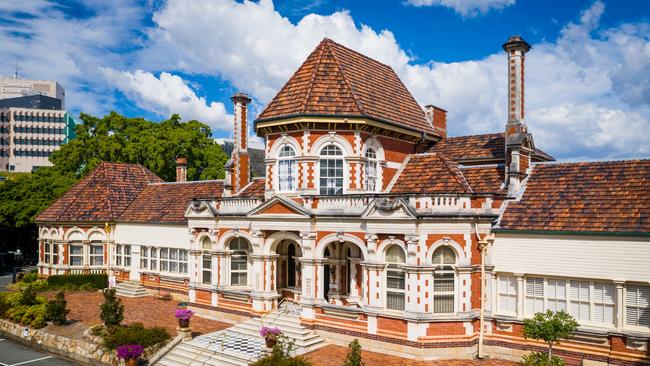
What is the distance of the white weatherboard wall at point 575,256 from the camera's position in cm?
1747

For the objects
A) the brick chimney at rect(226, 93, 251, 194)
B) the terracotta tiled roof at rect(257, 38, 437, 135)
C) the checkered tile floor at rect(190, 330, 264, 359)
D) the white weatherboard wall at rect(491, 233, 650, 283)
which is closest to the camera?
the white weatherboard wall at rect(491, 233, 650, 283)

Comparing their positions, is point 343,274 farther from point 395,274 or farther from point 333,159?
point 333,159

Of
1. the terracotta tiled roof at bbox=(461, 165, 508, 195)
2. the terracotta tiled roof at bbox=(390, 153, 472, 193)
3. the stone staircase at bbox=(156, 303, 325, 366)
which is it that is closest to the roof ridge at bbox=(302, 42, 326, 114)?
the terracotta tiled roof at bbox=(390, 153, 472, 193)

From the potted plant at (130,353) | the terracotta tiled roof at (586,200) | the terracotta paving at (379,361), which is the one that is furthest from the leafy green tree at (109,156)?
the terracotta tiled roof at (586,200)

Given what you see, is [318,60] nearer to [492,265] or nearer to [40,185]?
[492,265]

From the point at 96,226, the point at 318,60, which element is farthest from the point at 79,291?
the point at 318,60

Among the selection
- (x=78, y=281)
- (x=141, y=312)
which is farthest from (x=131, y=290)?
(x=141, y=312)

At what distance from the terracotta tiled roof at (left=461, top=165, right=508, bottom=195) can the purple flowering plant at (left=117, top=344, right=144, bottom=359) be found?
1548 cm

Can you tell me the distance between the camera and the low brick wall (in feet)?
71.5

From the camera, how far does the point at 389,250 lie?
20.7m

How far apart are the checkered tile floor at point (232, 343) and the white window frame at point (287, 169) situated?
23.0 feet

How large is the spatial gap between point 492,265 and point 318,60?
42.5 feet

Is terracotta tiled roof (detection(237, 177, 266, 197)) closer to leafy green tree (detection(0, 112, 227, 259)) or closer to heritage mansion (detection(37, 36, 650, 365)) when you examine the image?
heritage mansion (detection(37, 36, 650, 365))

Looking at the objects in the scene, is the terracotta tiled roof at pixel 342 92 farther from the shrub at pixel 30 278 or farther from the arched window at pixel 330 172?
the shrub at pixel 30 278
